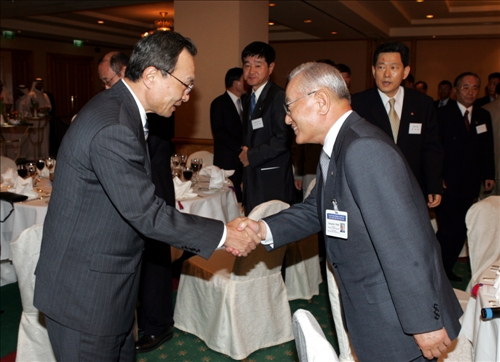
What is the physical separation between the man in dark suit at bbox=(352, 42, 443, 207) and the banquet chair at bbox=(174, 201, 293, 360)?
93 centimetres

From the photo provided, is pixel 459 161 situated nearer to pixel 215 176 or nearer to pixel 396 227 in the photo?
pixel 215 176

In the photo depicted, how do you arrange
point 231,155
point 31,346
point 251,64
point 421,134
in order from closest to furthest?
point 31,346 → point 421,134 → point 251,64 → point 231,155

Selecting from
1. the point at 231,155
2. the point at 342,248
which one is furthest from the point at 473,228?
the point at 231,155

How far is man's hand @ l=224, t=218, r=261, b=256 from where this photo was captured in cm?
204

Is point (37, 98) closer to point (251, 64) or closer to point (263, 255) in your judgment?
point (251, 64)

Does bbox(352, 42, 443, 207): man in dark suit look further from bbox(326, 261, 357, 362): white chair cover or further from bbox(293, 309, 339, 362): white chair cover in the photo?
bbox(293, 309, 339, 362): white chair cover

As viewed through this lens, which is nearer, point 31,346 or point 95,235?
point 95,235

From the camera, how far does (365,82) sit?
558 inches

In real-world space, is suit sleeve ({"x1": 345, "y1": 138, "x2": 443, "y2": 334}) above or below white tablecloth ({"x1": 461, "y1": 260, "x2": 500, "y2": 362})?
above

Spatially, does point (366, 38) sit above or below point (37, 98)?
above

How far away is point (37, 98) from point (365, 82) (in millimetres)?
8802

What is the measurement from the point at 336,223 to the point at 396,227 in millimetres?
215

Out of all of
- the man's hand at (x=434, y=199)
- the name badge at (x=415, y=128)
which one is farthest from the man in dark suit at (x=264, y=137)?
the man's hand at (x=434, y=199)

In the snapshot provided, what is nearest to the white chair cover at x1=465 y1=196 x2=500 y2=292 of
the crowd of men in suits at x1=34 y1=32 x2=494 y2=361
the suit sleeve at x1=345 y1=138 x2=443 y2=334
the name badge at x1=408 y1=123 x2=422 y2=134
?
the name badge at x1=408 y1=123 x2=422 y2=134
